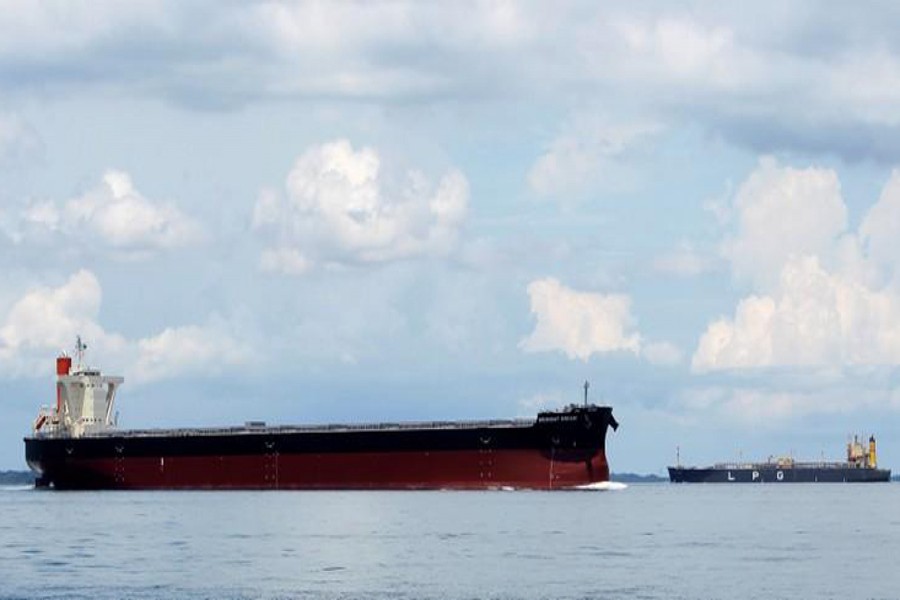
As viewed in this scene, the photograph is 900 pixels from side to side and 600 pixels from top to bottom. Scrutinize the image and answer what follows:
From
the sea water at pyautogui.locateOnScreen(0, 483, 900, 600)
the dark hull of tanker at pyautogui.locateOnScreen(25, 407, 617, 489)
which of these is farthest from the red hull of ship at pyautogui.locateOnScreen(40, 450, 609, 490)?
the sea water at pyautogui.locateOnScreen(0, 483, 900, 600)

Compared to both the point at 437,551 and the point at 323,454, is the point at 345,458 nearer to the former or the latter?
the point at 323,454

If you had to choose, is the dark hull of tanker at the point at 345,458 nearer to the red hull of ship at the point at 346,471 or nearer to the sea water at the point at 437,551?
the red hull of ship at the point at 346,471

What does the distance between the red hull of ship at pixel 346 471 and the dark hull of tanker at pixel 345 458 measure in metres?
0.07

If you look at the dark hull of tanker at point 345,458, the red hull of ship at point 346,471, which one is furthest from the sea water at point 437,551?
the dark hull of tanker at point 345,458

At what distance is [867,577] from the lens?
180 feet

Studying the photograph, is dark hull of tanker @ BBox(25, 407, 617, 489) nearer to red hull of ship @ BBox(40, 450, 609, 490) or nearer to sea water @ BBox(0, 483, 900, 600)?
red hull of ship @ BBox(40, 450, 609, 490)

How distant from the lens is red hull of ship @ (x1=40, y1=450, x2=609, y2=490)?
339 ft

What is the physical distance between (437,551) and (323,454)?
46775mm

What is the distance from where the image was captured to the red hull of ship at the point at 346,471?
103 metres

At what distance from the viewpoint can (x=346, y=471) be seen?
356 feet

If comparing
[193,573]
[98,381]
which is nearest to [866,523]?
[193,573]

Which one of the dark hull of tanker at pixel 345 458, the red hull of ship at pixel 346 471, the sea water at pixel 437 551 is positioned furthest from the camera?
the red hull of ship at pixel 346 471

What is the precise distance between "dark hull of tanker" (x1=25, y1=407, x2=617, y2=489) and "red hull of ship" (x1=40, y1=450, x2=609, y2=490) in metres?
0.07

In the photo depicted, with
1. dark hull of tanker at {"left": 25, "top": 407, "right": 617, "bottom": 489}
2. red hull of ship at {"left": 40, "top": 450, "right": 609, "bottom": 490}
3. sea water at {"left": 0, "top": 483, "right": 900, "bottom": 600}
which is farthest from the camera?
red hull of ship at {"left": 40, "top": 450, "right": 609, "bottom": 490}
